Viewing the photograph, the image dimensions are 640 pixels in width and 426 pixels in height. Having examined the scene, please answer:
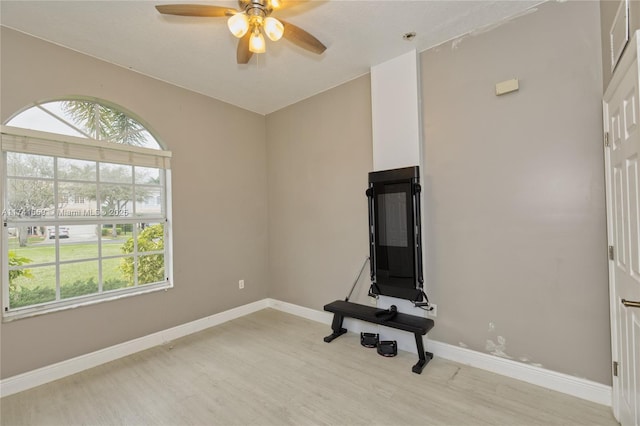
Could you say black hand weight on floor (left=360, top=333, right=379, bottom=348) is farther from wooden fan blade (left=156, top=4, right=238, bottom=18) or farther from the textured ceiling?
wooden fan blade (left=156, top=4, right=238, bottom=18)

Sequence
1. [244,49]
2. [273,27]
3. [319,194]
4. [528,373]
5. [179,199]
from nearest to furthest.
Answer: [273,27]
[244,49]
[528,373]
[179,199]
[319,194]

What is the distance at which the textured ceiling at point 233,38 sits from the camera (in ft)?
7.13

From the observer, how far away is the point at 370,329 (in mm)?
3148

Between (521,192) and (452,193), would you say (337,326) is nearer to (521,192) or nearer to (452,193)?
(452,193)

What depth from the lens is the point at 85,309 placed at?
2.62 meters

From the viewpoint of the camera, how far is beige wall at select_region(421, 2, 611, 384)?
2.02 m

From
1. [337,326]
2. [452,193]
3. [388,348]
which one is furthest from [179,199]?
[452,193]

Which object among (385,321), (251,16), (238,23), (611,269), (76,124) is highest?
(251,16)

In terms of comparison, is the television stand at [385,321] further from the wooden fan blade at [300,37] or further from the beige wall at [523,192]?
the wooden fan blade at [300,37]

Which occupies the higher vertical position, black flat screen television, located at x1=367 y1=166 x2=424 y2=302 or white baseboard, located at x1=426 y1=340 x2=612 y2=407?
black flat screen television, located at x1=367 y1=166 x2=424 y2=302

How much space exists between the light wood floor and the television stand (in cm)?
13

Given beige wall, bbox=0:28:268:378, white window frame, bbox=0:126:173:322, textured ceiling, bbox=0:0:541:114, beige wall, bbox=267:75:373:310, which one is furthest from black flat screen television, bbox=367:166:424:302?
white window frame, bbox=0:126:173:322

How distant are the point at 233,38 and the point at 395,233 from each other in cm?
230

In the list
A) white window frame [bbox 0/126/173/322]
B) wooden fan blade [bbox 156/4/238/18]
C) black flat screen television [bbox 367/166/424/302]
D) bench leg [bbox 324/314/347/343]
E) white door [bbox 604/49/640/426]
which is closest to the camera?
white door [bbox 604/49/640/426]
